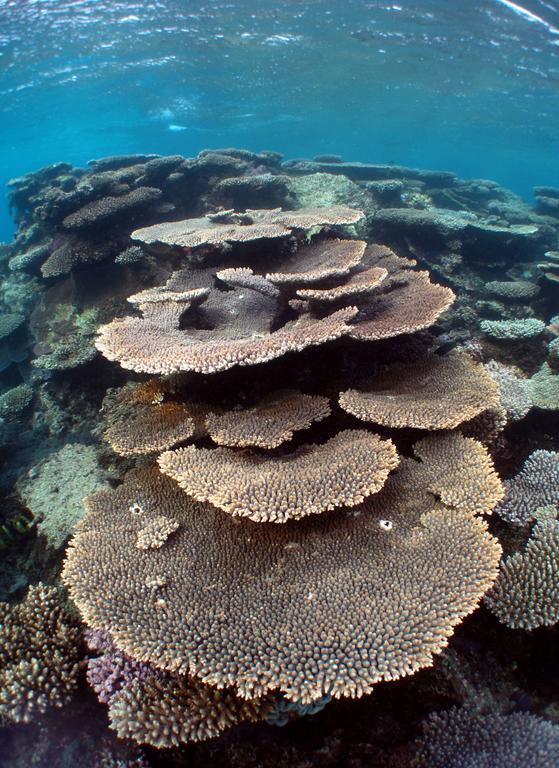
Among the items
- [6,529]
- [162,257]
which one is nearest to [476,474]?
[6,529]

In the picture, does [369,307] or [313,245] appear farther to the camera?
[313,245]

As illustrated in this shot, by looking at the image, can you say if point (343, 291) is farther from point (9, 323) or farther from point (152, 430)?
point (9, 323)

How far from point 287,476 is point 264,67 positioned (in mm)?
38421

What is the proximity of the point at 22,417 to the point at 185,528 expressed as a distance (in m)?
6.41

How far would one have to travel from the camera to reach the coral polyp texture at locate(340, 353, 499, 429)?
333 centimetres

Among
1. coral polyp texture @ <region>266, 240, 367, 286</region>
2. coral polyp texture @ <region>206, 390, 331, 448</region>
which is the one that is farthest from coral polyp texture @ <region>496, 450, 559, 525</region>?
coral polyp texture @ <region>266, 240, 367, 286</region>

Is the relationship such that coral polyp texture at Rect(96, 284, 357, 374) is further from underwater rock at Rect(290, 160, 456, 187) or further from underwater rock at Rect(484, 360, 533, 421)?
underwater rock at Rect(290, 160, 456, 187)

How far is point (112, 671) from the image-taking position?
276 cm

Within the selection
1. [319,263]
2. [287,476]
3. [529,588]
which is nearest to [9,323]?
[319,263]

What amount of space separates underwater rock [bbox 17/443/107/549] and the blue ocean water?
73.1ft

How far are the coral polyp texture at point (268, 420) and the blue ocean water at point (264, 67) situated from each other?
23.7 m

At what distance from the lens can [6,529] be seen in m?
4.57

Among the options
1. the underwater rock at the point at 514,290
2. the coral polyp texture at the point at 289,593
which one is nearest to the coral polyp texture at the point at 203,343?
the coral polyp texture at the point at 289,593

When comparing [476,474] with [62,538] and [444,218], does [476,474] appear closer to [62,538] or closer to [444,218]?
[62,538]
